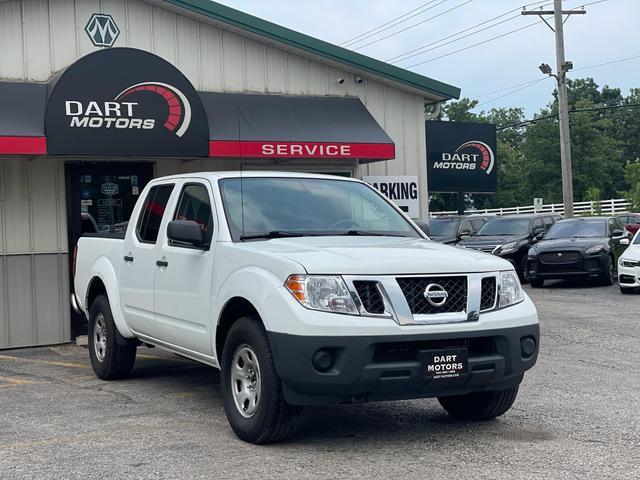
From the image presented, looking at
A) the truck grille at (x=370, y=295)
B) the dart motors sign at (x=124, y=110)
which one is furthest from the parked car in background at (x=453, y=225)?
the truck grille at (x=370, y=295)

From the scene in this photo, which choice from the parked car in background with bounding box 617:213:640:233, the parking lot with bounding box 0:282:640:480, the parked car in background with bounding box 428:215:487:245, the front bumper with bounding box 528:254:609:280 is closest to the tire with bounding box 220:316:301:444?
the parking lot with bounding box 0:282:640:480

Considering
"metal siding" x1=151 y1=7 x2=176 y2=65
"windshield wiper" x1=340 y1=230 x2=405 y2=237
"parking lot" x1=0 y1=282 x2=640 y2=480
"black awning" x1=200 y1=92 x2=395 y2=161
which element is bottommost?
"parking lot" x1=0 y1=282 x2=640 y2=480

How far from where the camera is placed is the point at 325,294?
596cm

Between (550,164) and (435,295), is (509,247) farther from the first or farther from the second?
(550,164)

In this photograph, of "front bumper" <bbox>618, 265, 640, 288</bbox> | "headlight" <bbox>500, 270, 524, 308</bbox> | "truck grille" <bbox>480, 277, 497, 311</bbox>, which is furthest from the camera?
"front bumper" <bbox>618, 265, 640, 288</bbox>

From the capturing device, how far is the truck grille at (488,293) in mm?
6367

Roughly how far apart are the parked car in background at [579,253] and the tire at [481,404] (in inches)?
518

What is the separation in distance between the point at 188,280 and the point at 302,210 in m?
1.05

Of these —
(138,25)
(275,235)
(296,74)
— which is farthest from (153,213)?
(296,74)

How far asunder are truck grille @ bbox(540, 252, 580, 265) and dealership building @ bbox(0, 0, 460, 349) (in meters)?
7.18

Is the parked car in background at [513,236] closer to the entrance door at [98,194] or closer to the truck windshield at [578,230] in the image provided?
the truck windshield at [578,230]

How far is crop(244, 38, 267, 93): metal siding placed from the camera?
46.1ft

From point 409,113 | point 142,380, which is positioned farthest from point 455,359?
point 409,113

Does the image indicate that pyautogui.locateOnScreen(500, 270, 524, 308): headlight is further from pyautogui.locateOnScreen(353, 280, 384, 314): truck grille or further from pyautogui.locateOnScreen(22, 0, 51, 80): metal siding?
pyautogui.locateOnScreen(22, 0, 51, 80): metal siding
